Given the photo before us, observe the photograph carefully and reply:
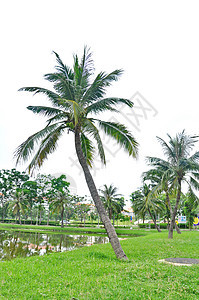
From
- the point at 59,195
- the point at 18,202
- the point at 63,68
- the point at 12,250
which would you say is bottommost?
the point at 12,250

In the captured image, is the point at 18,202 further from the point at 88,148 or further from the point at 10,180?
the point at 88,148

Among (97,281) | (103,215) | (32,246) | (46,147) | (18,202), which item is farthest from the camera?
(18,202)

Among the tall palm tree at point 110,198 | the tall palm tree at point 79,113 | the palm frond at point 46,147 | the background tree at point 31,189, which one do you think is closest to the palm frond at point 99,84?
the tall palm tree at point 79,113

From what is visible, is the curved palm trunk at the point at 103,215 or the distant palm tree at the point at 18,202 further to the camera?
the distant palm tree at the point at 18,202

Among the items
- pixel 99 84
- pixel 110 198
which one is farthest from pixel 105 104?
pixel 110 198

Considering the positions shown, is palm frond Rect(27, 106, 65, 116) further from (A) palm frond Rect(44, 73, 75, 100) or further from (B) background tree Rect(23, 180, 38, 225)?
(B) background tree Rect(23, 180, 38, 225)

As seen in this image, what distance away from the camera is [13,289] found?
492cm

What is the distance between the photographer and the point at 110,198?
37188 mm

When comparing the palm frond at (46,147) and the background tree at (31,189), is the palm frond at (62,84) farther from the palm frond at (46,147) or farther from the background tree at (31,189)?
the background tree at (31,189)

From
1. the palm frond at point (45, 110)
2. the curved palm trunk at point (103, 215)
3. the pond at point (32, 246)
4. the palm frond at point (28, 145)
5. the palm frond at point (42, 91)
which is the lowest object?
the pond at point (32, 246)

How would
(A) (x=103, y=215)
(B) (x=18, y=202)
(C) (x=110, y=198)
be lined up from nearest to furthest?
(A) (x=103, y=215) < (C) (x=110, y=198) < (B) (x=18, y=202)

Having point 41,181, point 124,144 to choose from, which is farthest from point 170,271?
point 41,181

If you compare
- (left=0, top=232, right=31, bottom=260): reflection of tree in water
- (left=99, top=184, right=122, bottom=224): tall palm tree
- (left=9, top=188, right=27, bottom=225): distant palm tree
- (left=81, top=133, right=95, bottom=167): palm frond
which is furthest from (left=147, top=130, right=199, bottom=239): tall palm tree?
(left=9, top=188, right=27, bottom=225): distant palm tree

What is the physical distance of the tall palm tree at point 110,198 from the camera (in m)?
36.7
